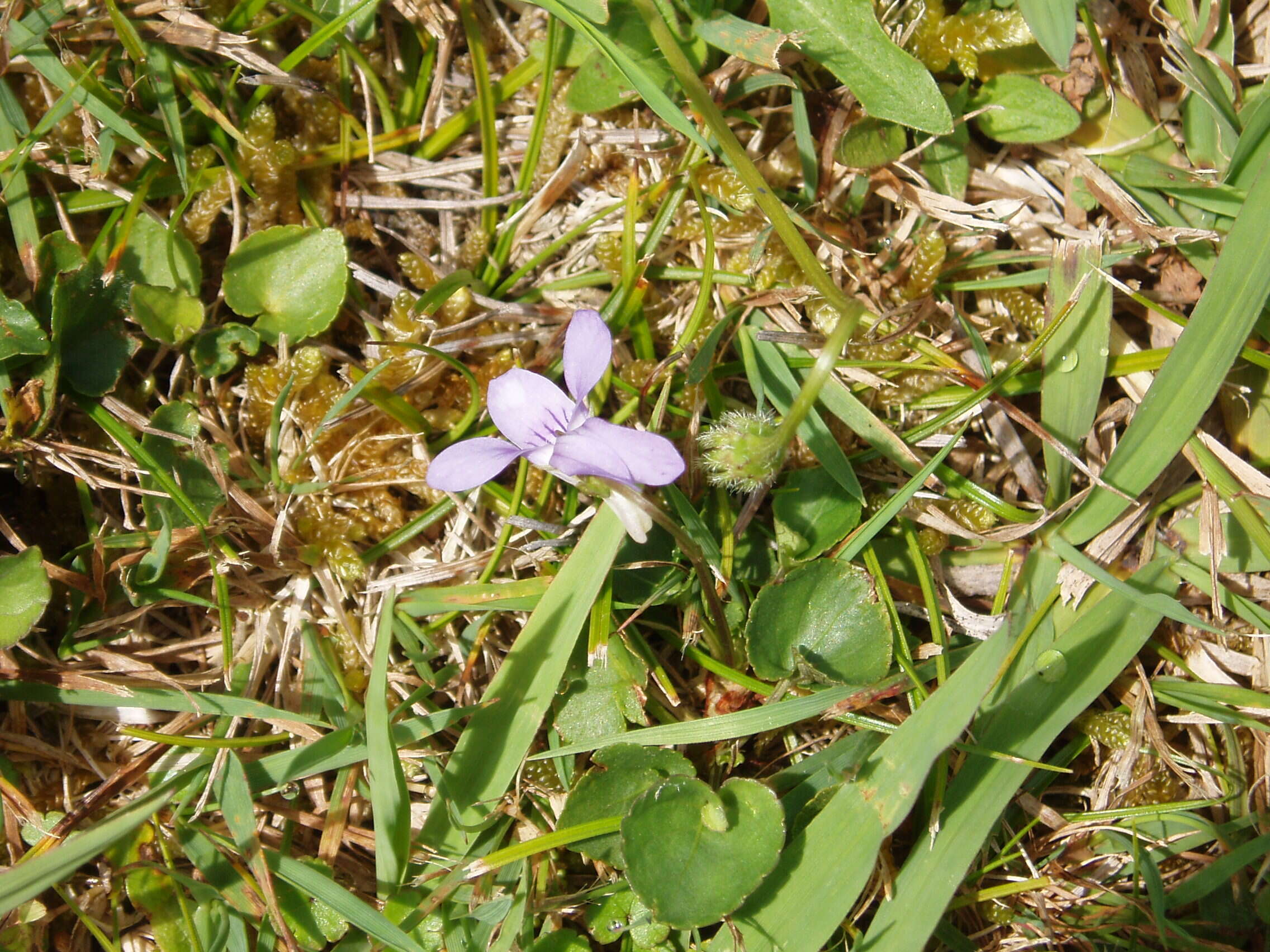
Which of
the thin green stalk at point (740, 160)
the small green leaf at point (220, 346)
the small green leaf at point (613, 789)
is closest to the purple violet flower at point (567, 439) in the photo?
the thin green stalk at point (740, 160)

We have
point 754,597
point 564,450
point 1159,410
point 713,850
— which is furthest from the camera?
point 754,597

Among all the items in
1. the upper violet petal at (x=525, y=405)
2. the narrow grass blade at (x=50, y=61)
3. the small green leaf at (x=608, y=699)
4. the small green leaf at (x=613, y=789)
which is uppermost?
the narrow grass blade at (x=50, y=61)

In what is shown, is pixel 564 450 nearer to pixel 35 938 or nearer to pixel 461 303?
pixel 461 303

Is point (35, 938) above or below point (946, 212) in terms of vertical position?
below

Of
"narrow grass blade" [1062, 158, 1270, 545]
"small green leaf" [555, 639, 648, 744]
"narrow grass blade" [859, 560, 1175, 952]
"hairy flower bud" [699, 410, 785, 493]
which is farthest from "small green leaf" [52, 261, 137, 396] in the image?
"narrow grass blade" [1062, 158, 1270, 545]

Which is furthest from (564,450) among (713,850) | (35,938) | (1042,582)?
(35,938)

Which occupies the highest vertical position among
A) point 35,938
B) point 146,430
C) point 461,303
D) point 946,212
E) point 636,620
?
point 946,212

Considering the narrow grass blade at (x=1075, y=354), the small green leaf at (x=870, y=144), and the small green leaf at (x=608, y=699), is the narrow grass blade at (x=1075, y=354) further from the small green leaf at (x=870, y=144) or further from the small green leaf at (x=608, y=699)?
the small green leaf at (x=608, y=699)

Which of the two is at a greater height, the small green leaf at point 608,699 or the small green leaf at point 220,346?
the small green leaf at point 220,346
